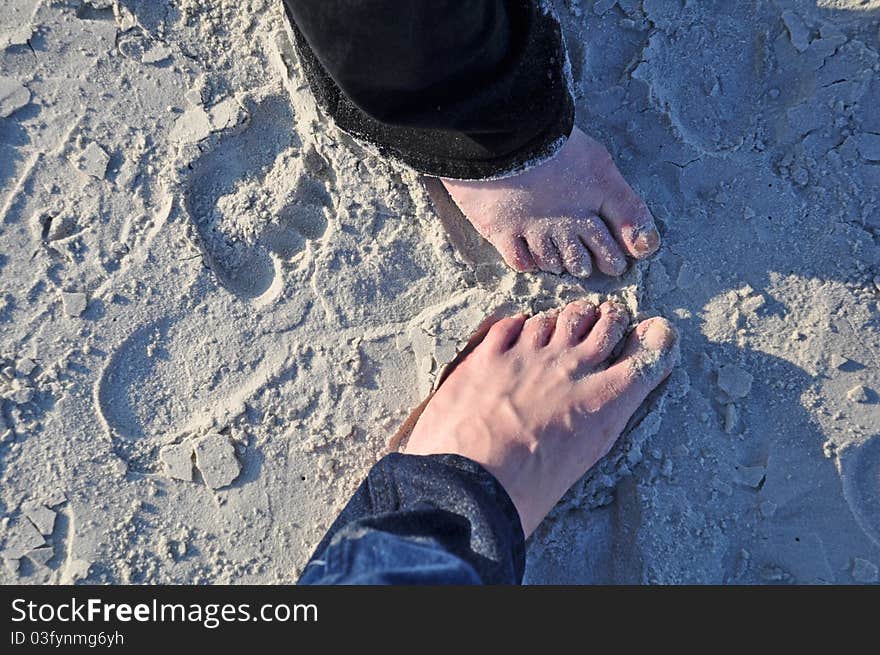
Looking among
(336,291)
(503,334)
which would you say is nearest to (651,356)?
(503,334)

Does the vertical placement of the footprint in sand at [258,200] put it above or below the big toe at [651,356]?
above

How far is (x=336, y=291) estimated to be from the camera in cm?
135

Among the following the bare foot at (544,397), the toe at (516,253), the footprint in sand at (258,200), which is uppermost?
the footprint in sand at (258,200)

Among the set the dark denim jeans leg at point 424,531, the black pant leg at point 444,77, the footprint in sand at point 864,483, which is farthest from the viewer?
the footprint in sand at point 864,483

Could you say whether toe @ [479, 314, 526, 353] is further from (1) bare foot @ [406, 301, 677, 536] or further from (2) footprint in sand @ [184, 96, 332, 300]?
(2) footprint in sand @ [184, 96, 332, 300]

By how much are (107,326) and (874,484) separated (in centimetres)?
136

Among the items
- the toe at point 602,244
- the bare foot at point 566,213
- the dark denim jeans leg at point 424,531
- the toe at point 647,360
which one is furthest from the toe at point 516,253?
the dark denim jeans leg at point 424,531

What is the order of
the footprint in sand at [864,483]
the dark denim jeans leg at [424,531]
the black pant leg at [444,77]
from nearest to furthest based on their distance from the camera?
the black pant leg at [444,77], the dark denim jeans leg at [424,531], the footprint in sand at [864,483]

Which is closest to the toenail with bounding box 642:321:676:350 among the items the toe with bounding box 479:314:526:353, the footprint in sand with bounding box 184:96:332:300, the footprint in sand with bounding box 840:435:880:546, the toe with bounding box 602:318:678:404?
the toe with bounding box 602:318:678:404

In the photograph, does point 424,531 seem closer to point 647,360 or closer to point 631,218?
point 647,360

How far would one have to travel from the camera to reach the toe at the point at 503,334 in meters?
1.37

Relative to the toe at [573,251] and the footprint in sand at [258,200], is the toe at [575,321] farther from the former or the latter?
the footprint in sand at [258,200]

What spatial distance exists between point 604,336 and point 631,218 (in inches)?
8.5
